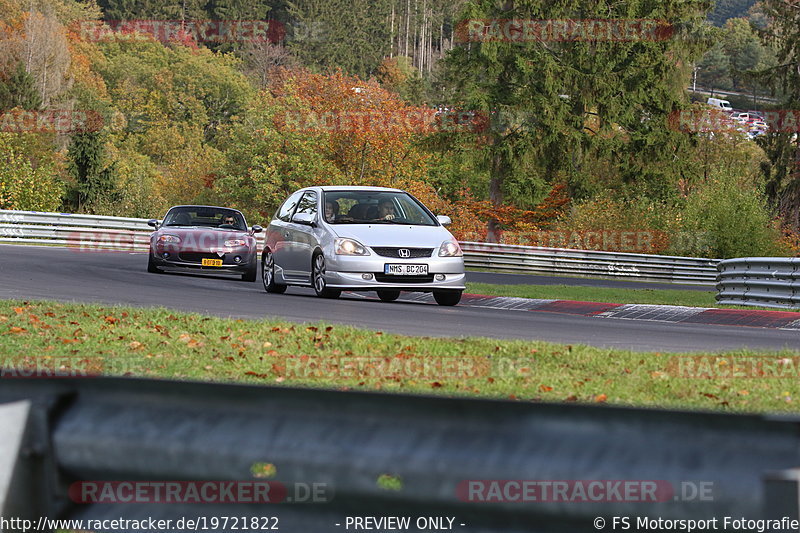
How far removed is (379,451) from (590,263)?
1571 inches

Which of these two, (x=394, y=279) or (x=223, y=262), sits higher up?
(x=394, y=279)

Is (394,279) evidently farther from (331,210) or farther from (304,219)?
(304,219)

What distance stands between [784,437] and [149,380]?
141cm

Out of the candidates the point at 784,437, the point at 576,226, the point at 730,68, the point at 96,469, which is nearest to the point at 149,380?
the point at 96,469

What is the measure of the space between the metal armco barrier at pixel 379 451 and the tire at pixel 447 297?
1444cm

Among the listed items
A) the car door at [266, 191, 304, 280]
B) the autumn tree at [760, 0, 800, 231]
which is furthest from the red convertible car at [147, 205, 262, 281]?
the autumn tree at [760, 0, 800, 231]

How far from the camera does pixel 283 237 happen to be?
18031mm

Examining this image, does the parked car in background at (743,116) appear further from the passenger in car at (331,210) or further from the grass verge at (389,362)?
the grass verge at (389,362)

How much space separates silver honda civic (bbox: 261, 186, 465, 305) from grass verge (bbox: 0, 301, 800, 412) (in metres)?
4.43

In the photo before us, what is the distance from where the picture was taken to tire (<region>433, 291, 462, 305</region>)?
56.0ft

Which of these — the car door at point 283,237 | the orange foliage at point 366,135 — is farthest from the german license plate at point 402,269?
the orange foliage at point 366,135

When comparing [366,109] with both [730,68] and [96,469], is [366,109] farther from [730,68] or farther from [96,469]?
[96,469]

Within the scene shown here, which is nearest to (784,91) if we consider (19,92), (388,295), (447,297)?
(388,295)

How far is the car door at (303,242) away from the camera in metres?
17.0
